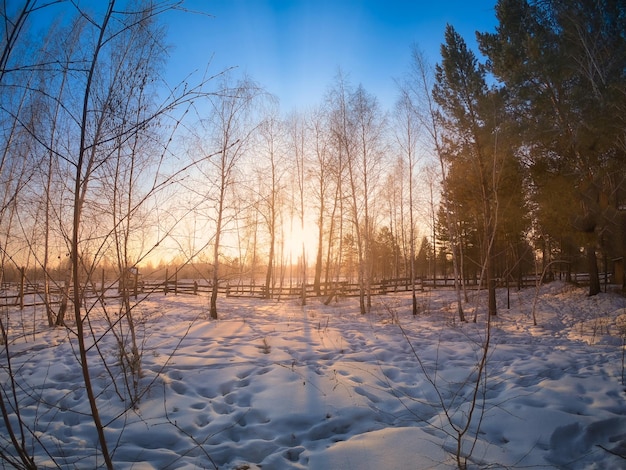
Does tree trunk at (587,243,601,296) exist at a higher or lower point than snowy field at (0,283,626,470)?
higher

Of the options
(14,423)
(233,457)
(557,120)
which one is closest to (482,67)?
(557,120)

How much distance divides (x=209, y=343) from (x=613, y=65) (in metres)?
12.6

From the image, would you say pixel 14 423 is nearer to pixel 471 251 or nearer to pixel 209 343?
pixel 209 343

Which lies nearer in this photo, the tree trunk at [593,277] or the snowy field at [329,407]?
the snowy field at [329,407]

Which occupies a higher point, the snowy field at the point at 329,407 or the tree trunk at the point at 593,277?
the tree trunk at the point at 593,277

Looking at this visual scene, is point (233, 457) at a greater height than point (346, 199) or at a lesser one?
lesser

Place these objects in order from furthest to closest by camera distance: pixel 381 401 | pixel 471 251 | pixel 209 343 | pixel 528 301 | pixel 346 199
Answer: pixel 471 251, pixel 528 301, pixel 346 199, pixel 209 343, pixel 381 401

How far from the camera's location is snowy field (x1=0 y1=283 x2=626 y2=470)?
2.23m

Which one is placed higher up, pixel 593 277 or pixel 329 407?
pixel 593 277

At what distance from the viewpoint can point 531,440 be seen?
7.88 ft

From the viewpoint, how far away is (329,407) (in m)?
3.04

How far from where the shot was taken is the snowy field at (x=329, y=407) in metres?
2.23

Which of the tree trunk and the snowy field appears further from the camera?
the tree trunk

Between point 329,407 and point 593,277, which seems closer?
point 329,407
